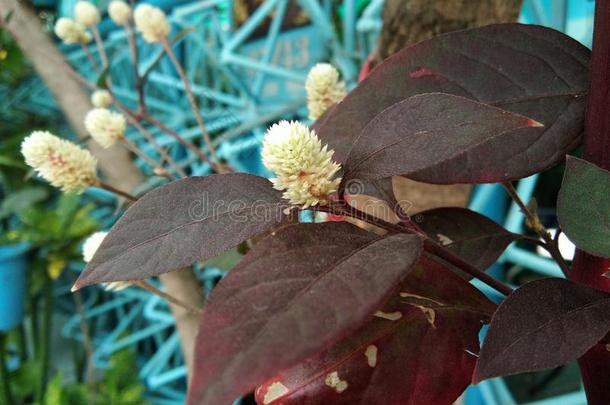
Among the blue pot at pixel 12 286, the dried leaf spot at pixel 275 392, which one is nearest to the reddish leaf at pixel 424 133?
the dried leaf spot at pixel 275 392

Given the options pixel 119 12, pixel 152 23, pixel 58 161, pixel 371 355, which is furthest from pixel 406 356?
pixel 119 12

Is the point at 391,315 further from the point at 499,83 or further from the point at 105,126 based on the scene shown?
the point at 105,126

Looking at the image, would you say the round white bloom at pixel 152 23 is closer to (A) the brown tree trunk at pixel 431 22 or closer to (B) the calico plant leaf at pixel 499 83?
(A) the brown tree trunk at pixel 431 22

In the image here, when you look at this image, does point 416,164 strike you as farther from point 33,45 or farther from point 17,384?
point 17,384

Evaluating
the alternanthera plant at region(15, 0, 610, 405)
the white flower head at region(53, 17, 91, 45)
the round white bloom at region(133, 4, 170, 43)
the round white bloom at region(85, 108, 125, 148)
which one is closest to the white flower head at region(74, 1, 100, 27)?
the white flower head at region(53, 17, 91, 45)

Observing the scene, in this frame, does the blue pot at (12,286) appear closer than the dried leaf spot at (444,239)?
No

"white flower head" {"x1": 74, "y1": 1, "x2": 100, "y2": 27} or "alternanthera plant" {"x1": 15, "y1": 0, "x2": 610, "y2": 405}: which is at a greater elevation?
"white flower head" {"x1": 74, "y1": 1, "x2": 100, "y2": 27}

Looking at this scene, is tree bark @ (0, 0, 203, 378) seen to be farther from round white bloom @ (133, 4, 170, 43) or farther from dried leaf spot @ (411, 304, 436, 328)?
dried leaf spot @ (411, 304, 436, 328)
